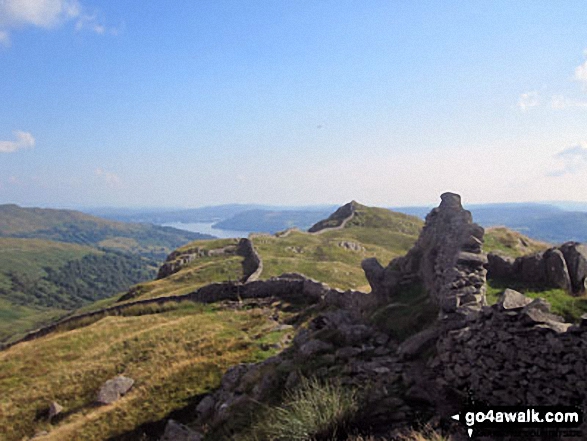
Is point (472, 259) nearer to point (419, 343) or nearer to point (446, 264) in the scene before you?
point (446, 264)

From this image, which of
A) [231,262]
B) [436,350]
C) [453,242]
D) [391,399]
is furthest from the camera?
[231,262]

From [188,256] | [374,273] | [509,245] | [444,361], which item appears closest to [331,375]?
[444,361]

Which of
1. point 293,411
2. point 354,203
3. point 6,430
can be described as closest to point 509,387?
point 293,411

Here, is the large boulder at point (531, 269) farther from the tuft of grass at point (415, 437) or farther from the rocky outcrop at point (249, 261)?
the rocky outcrop at point (249, 261)

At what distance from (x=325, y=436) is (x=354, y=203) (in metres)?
131

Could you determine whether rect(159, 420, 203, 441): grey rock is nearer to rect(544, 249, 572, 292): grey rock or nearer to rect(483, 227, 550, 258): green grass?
rect(544, 249, 572, 292): grey rock

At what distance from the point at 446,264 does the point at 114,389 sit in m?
17.4

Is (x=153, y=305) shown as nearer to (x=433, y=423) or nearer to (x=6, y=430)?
(x=6, y=430)

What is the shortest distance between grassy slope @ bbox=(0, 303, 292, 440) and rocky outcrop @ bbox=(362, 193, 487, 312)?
26.7 ft

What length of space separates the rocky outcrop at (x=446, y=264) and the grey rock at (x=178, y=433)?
9792 millimetres

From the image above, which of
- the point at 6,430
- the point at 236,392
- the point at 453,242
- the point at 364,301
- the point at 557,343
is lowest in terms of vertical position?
the point at 6,430

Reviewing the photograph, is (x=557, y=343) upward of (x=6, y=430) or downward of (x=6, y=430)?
upward

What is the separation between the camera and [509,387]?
9500 mm

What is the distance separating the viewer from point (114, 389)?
20.9 metres
